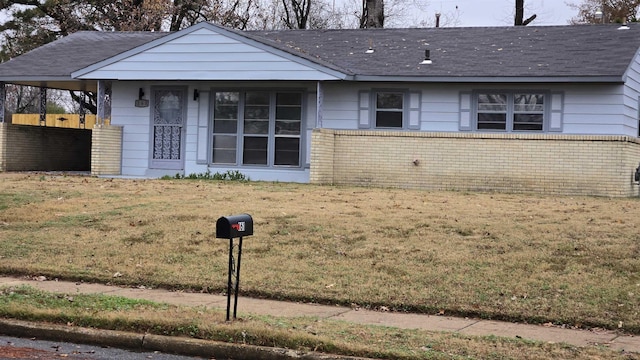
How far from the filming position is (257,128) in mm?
22969

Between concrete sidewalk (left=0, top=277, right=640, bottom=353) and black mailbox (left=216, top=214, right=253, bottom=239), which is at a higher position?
black mailbox (left=216, top=214, right=253, bottom=239)

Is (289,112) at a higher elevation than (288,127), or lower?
higher

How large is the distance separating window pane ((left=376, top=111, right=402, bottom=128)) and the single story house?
0.05 m

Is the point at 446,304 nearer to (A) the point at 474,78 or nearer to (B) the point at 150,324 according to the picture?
(B) the point at 150,324

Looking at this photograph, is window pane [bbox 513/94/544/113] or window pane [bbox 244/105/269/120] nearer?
window pane [bbox 513/94/544/113]

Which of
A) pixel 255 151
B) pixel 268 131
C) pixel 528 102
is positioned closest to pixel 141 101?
pixel 255 151

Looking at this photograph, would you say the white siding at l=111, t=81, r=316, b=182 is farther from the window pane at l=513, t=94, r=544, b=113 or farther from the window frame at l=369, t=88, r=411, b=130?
the window pane at l=513, t=94, r=544, b=113

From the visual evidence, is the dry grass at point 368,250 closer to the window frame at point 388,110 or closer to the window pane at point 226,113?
the window frame at point 388,110

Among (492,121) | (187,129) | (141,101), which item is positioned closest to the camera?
(492,121)

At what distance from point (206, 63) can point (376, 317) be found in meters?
14.3

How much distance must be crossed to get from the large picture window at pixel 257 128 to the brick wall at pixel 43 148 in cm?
677

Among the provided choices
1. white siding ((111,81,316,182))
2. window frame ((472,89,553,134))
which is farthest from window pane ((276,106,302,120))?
window frame ((472,89,553,134))

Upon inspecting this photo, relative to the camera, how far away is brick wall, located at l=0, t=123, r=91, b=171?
25.6 meters

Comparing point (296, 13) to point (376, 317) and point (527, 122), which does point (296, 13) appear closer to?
point (527, 122)
